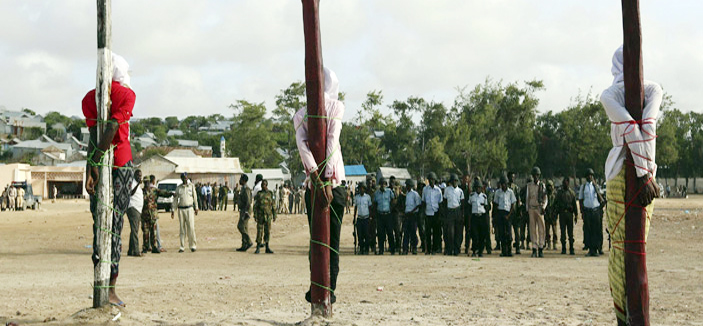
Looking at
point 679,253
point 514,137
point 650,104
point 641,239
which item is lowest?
point 679,253

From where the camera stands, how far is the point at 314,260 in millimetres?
6293

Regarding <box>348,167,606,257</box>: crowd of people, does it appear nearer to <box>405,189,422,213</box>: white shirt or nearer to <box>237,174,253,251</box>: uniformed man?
<box>405,189,422,213</box>: white shirt

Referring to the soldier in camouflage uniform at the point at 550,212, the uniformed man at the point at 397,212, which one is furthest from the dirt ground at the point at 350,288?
the soldier in camouflage uniform at the point at 550,212

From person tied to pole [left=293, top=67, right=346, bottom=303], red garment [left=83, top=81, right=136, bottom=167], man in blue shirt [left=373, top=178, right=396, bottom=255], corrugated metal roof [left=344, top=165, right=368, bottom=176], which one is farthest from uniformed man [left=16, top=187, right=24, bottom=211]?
person tied to pole [left=293, top=67, right=346, bottom=303]

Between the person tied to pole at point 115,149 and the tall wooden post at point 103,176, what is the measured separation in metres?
0.05

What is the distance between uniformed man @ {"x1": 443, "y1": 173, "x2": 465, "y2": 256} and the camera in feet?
52.0

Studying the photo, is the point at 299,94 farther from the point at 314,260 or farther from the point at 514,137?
the point at 314,260

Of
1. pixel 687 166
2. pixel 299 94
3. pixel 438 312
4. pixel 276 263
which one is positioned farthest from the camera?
pixel 687 166

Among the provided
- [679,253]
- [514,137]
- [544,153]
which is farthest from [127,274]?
[544,153]

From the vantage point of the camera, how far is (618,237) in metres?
5.54

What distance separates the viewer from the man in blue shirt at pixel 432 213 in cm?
1633

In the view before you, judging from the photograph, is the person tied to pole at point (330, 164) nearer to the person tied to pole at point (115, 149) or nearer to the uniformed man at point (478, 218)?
the person tied to pole at point (115, 149)

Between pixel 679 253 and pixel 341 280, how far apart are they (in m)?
9.40

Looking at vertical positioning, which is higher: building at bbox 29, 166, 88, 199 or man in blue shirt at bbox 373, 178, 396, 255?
building at bbox 29, 166, 88, 199
